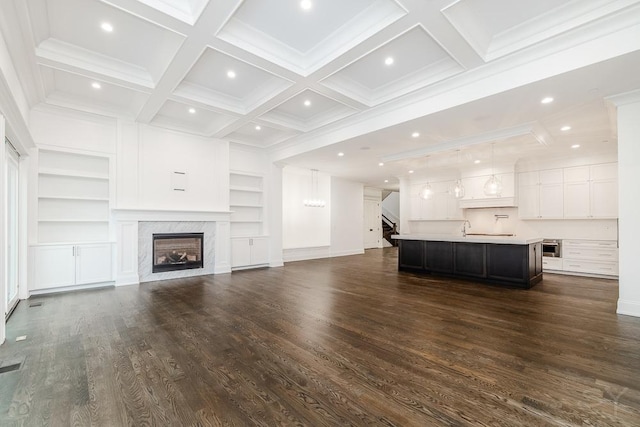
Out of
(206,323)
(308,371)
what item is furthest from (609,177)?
(206,323)

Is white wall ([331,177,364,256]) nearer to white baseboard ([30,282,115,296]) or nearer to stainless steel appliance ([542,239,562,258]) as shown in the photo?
stainless steel appliance ([542,239,562,258])

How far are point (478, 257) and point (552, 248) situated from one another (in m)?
2.87

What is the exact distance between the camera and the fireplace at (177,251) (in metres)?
6.37

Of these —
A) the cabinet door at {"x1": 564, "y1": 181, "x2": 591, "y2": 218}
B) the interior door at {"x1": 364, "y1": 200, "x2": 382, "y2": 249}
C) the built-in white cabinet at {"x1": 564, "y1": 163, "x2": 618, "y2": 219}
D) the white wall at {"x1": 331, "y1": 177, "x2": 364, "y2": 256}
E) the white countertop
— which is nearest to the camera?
the white countertop

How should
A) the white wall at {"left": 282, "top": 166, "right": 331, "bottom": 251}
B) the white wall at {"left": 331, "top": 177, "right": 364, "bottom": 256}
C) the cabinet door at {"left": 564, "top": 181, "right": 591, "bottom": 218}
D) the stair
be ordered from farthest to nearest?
1. the stair
2. the white wall at {"left": 331, "top": 177, "right": 364, "bottom": 256}
3. the white wall at {"left": 282, "top": 166, "right": 331, "bottom": 251}
4. the cabinet door at {"left": 564, "top": 181, "right": 591, "bottom": 218}

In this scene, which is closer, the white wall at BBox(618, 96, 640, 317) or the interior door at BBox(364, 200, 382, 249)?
the white wall at BBox(618, 96, 640, 317)

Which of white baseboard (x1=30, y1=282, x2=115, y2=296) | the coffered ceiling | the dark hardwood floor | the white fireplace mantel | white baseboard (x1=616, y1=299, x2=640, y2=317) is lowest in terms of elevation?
white baseboard (x1=30, y1=282, x2=115, y2=296)

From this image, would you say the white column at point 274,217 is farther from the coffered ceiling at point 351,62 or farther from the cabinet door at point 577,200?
the cabinet door at point 577,200

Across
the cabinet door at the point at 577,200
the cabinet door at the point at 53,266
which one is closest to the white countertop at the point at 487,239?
the cabinet door at the point at 577,200

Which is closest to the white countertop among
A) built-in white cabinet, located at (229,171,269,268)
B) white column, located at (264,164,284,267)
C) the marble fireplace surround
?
white column, located at (264,164,284,267)

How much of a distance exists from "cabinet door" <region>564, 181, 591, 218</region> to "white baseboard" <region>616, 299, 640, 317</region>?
12.8 feet

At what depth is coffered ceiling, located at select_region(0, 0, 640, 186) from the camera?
3.03 metres

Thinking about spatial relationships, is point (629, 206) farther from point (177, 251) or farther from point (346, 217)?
point (346, 217)

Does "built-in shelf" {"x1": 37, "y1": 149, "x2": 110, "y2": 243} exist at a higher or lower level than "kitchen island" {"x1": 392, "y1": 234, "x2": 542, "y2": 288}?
higher
